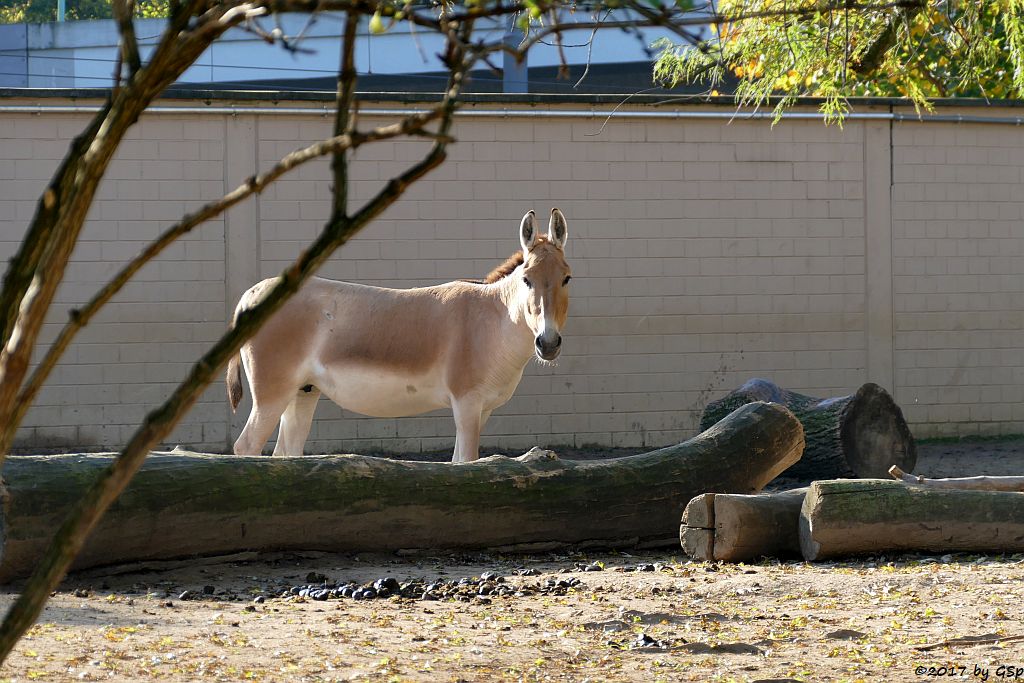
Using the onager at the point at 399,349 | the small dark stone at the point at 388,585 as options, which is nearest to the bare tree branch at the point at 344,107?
the small dark stone at the point at 388,585

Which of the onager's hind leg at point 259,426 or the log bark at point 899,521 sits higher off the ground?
the onager's hind leg at point 259,426

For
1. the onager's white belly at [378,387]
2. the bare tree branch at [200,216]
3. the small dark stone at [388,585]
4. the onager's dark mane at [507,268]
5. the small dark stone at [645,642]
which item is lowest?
the small dark stone at [645,642]

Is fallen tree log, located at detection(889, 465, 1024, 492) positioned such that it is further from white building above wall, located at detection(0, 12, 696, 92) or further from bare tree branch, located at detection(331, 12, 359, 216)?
white building above wall, located at detection(0, 12, 696, 92)

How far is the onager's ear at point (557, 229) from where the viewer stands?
7.87 m

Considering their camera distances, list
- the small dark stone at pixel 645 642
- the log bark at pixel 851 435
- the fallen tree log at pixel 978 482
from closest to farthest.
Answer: the small dark stone at pixel 645 642
the fallen tree log at pixel 978 482
the log bark at pixel 851 435

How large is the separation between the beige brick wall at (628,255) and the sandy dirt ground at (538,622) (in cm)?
532

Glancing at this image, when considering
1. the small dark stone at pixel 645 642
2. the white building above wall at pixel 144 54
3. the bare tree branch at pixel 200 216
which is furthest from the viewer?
the white building above wall at pixel 144 54

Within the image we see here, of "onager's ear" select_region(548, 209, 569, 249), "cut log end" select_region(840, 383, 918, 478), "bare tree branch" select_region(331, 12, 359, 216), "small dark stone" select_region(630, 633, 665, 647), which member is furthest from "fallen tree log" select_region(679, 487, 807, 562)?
"bare tree branch" select_region(331, 12, 359, 216)

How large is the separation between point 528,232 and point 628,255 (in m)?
3.79

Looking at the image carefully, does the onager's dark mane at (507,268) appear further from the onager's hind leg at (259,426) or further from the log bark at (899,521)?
the log bark at (899,521)

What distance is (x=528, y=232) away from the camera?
7934 mm

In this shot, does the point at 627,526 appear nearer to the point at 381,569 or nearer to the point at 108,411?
the point at 381,569

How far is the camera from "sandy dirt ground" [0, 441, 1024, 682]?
4.19m

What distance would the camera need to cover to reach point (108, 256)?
35.8 ft
